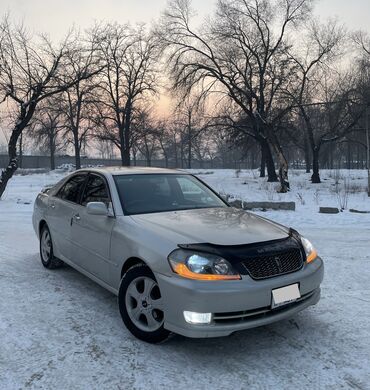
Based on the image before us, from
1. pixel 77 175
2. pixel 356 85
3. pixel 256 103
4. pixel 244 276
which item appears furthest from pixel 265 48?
pixel 244 276

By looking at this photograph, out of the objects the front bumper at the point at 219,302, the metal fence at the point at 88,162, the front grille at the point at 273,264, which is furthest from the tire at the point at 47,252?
the metal fence at the point at 88,162

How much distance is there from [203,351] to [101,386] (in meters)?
0.93

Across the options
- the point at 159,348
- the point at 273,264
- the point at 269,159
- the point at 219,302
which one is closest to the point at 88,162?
the point at 269,159

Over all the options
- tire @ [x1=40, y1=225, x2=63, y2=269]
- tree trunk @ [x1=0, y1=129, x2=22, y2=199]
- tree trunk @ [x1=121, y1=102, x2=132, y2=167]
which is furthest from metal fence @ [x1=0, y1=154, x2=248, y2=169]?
tire @ [x1=40, y1=225, x2=63, y2=269]

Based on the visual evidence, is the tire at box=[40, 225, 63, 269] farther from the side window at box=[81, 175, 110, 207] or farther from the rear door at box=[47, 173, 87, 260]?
the side window at box=[81, 175, 110, 207]

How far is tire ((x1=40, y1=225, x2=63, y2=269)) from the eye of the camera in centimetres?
588

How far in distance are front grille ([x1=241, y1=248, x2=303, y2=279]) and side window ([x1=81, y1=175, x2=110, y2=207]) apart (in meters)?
1.87

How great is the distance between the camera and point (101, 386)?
3.00 metres

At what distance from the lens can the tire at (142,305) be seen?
11.7 ft

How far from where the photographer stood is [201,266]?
132 inches

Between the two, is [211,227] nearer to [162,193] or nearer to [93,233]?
[162,193]

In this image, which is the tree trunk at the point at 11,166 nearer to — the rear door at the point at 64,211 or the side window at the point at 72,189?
the rear door at the point at 64,211

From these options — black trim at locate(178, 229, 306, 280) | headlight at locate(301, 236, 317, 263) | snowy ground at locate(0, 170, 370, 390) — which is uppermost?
black trim at locate(178, 229, 306, 280)

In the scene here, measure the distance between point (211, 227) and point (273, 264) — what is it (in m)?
0.69
